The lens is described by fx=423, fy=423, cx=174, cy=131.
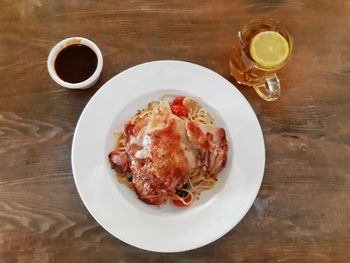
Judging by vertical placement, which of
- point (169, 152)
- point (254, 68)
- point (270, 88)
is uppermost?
point (254, 68)

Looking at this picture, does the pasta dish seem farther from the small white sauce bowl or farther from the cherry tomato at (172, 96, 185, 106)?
the small white sauce bowl

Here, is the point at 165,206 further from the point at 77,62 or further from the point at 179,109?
the point at 77,62

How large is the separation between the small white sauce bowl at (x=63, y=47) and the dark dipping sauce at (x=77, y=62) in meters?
0.02

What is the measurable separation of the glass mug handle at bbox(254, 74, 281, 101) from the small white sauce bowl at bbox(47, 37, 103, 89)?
776 millimetres

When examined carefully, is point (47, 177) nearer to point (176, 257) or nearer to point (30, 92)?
point (30, 92)

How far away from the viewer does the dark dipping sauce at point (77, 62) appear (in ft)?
6.66

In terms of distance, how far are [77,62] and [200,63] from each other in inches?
23.9

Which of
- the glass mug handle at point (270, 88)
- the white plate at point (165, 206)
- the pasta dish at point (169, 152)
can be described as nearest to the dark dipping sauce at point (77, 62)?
the white plate at point (165, 206)

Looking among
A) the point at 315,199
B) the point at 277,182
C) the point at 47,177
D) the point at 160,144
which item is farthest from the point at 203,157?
the point at 47,177

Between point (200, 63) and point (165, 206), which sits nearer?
point (165, 206)

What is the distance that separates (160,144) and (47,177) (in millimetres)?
571

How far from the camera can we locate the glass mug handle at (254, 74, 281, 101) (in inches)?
81.0

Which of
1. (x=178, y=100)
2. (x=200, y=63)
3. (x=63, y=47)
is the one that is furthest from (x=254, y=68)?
(x=63, y=47)

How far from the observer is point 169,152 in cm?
188
